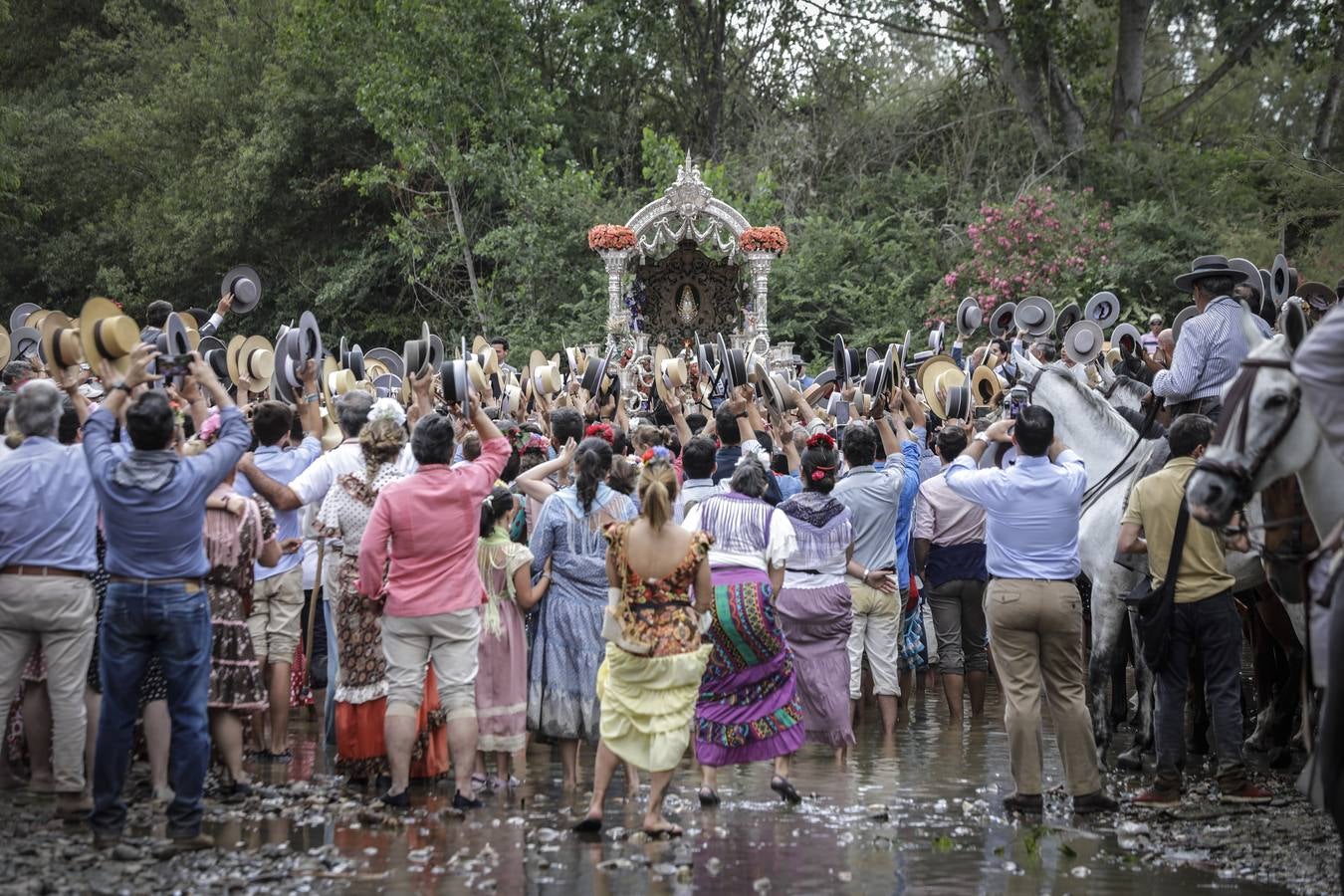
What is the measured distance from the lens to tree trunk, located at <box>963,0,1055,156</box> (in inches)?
1244

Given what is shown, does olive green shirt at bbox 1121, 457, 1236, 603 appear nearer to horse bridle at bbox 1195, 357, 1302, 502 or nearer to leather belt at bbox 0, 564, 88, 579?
horse bridle at bbox 1195, 357, 1302, 502

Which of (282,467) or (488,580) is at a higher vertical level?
(282,467)

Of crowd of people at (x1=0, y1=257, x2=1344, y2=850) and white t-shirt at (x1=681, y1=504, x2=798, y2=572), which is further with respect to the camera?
white t-shirt at (x1=681, y1=504, x2=798, y2=572)

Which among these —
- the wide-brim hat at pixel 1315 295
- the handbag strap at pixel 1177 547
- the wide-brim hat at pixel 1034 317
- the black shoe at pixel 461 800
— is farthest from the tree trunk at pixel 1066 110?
the black shoe at pixel 461 800

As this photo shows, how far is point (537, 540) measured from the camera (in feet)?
28.2

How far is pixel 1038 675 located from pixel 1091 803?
26.8 inches

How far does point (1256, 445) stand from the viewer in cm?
587

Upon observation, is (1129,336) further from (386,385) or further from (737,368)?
(386,385)

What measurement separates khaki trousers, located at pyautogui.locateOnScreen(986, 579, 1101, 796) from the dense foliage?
19.1 m

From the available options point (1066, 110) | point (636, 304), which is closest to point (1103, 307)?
point (636, 304)

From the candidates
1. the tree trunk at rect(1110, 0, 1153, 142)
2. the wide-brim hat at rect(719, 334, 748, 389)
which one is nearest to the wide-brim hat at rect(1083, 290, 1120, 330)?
the wide-brim hat at rect(719, 334, 748, 389)

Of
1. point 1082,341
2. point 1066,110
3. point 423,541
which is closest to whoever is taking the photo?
point 423,541

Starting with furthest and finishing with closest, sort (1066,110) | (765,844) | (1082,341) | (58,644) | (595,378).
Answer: (1066,110), (595,378), (1082,341), (58,644), (765,844)

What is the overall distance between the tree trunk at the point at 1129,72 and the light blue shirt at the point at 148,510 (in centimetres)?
2749
